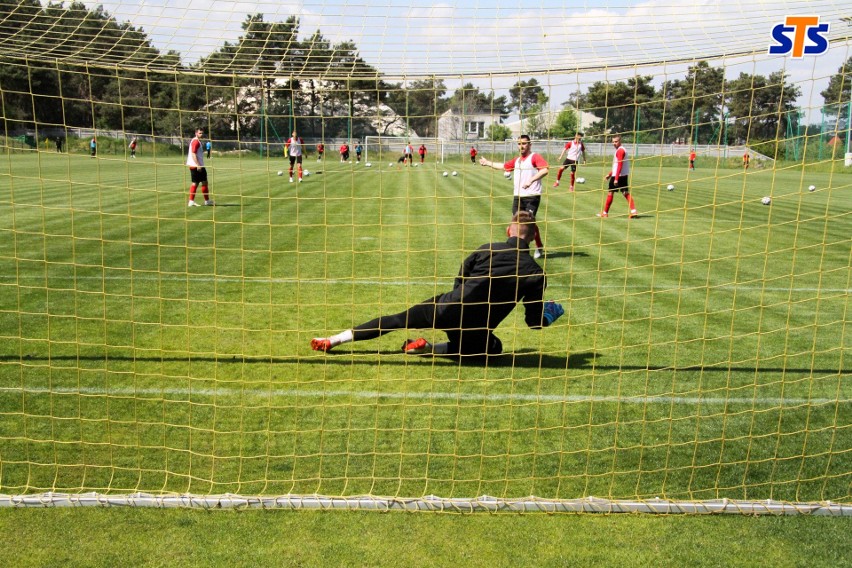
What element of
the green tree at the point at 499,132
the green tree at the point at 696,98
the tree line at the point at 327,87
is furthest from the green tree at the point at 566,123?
the green tree at the point at 499,132

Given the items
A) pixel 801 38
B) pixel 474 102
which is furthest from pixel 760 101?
pixel 474 102

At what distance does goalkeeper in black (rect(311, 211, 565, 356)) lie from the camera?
592cm

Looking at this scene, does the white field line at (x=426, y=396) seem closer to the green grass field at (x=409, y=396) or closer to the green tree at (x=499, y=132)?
the green grass field at (x=409, y=396)

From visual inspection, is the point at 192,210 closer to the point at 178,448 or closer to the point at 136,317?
the point at 136,317

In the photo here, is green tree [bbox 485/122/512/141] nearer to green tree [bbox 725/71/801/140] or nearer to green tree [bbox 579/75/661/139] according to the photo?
green tree [bbox 579/75/661/139]

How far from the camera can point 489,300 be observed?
19.4 ft

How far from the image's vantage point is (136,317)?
25.4 feet

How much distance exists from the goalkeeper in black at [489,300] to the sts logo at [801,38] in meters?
2.12

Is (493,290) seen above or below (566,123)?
below

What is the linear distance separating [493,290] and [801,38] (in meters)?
2.81

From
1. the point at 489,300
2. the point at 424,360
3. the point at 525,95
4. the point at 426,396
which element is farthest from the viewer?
the point at 424,360

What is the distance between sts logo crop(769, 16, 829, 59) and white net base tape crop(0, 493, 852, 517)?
269 cm

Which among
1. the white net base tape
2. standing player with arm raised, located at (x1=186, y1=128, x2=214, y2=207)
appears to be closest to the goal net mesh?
the white net base tape

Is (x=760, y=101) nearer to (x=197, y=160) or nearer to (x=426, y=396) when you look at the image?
(x=426, y=396)
